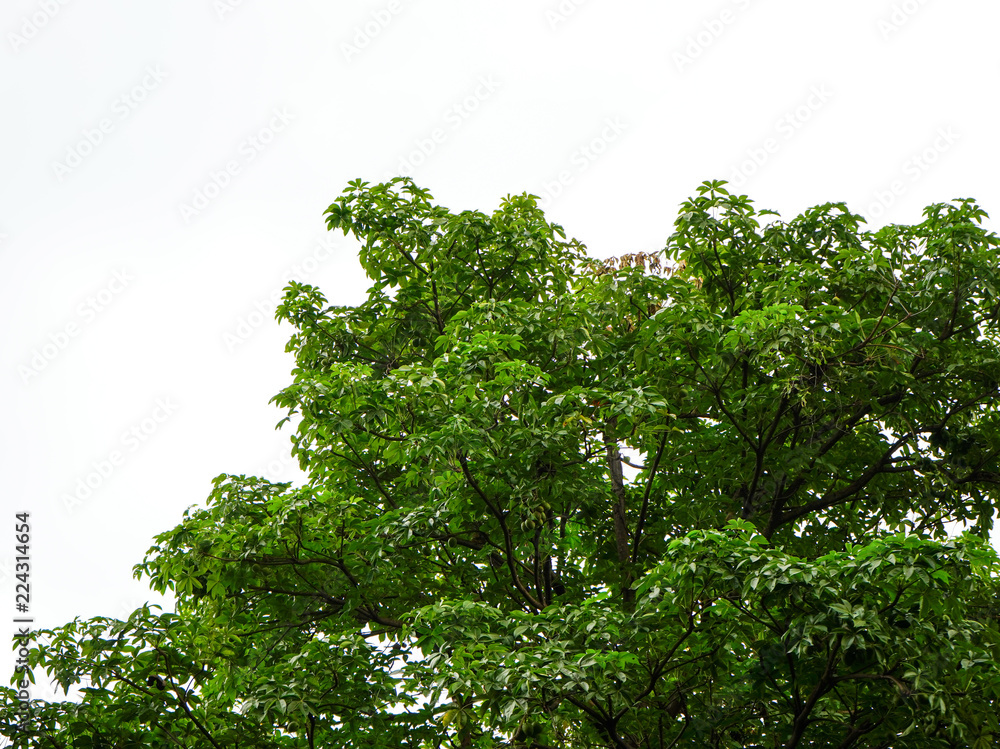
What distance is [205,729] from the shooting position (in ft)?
30.2

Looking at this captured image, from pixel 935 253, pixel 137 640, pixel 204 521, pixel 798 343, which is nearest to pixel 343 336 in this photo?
pixel 204 521

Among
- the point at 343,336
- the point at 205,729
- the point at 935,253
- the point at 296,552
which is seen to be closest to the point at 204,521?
the point at 296,552

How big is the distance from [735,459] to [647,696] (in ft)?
9.70

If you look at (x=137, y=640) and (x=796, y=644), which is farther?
(x=137, y=640)

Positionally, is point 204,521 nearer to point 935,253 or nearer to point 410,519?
point 410,519

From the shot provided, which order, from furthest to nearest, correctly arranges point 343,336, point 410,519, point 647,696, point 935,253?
point 343,336, point 935,253, point 410,519, point 647,696

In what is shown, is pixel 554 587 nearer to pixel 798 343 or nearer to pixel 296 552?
pixel 296 552

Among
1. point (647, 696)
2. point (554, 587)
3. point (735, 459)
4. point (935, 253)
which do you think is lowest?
point (647, 696)

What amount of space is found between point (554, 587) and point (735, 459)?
2.71m

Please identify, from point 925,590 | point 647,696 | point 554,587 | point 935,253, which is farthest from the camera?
point 554,587

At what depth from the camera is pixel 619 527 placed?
1154 cm

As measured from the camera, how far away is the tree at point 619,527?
301 inches

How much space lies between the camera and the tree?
7648 mm

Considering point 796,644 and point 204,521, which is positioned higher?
point 204,521
